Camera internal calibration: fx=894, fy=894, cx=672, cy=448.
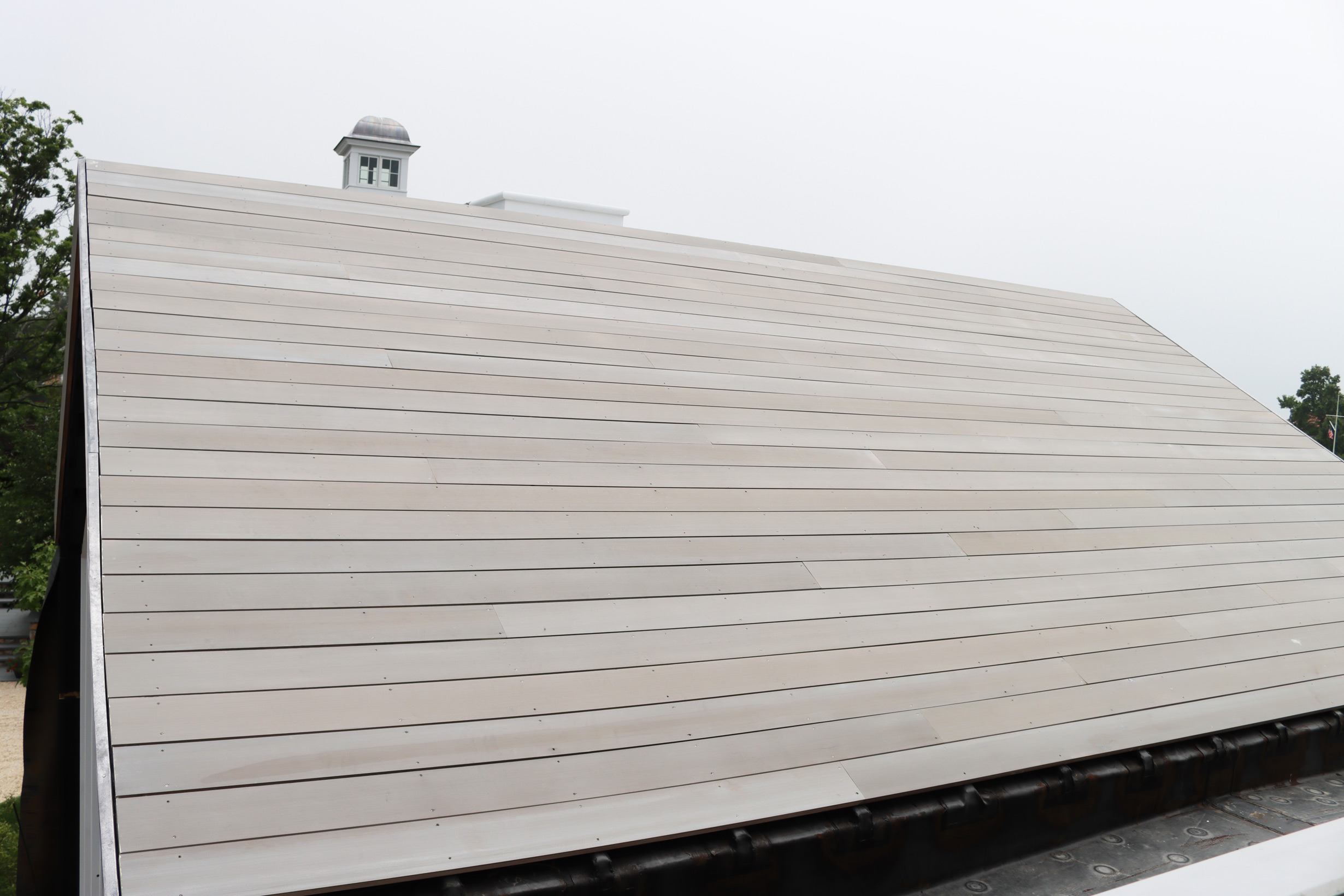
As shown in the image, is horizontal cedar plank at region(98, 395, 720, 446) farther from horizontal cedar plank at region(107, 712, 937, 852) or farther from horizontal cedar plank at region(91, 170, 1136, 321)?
horizontal cedar plank at region(91, 170, 1136, 321)

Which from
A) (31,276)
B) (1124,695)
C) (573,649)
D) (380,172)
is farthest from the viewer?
(380,172)

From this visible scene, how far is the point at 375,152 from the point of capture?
15234 mm

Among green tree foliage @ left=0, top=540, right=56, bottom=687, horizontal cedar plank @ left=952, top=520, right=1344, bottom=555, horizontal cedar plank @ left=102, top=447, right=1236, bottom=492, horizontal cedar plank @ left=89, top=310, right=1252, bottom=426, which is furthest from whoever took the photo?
green tree foliage @ left=0, top=540, right=56, bottom=687

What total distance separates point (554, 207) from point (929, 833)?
615cm

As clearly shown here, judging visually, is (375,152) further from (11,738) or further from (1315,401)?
(1315,401)

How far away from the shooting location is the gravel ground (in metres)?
8.76

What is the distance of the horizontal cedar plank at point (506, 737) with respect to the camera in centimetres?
172

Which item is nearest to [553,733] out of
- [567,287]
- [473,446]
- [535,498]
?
[535,498]

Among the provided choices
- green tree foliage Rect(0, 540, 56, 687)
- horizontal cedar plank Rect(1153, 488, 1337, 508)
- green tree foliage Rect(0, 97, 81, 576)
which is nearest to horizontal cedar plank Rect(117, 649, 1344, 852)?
horizontal cedar plank Rect(1153, 488, 1337, 508)

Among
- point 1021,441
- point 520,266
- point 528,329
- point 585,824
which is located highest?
point 520,266

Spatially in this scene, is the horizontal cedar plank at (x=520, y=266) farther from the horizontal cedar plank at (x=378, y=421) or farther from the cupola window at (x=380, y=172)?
the cupola window at (x=380, y=172)

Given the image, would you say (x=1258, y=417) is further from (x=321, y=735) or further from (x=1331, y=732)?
(x=321, y=735)

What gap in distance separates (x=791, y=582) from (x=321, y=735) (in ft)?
4.82

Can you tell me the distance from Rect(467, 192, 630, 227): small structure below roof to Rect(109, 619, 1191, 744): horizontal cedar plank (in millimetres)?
Result: 4960
